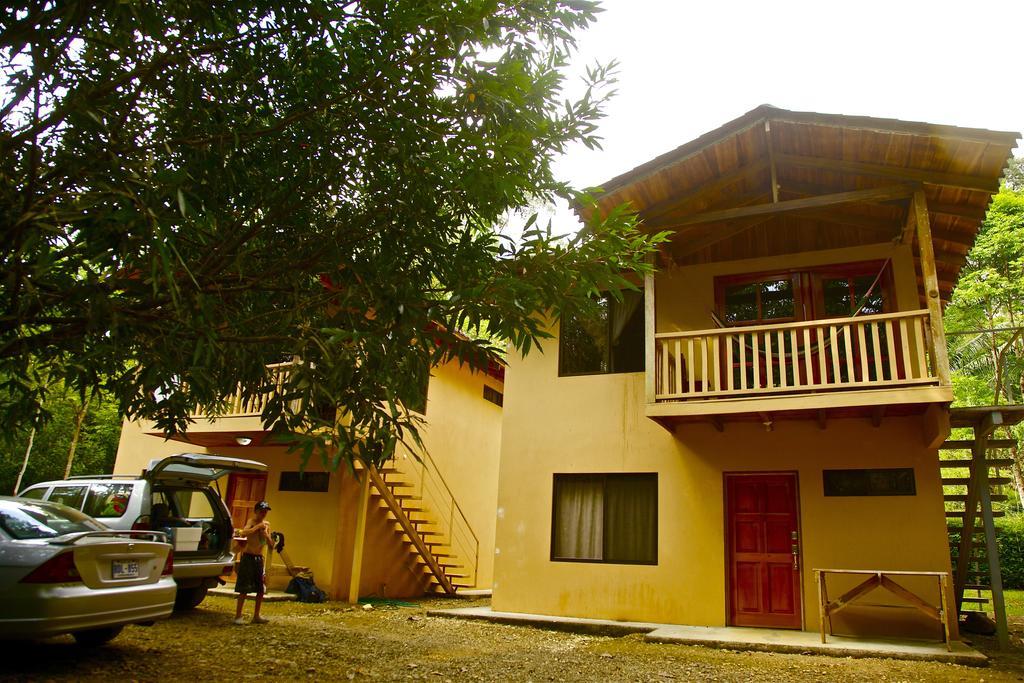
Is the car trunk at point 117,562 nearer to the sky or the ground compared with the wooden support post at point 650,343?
nearer to the ground

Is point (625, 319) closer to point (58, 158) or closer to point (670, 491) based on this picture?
point (670, 491)

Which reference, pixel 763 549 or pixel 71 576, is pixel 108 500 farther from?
pixel 763 549

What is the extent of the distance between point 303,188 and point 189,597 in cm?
677

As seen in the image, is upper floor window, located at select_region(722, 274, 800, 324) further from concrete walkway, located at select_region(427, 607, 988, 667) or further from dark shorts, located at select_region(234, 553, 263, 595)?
dark shorts, located at select_region(234, 553, 263, 595)

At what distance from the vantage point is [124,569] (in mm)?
5969

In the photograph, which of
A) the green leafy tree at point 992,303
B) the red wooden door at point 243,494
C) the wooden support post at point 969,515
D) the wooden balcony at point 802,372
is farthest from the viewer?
the green leafy tree at point 992,303

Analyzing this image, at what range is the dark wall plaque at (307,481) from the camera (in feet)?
43.7

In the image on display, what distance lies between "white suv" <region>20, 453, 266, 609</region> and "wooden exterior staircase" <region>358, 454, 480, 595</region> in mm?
4216

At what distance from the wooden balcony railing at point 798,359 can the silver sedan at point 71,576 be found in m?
6.47

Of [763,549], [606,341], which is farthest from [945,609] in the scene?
[606,341]

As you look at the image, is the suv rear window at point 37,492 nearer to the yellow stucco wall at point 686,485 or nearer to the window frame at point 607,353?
the yellow stucco wall at point 686,485

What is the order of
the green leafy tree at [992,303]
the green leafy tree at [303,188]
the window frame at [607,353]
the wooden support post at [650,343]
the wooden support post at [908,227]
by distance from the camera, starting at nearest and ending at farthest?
the green leafy tree at [303,188], the wooden support post at [908,227], the wooden support post at [650,343], the window frame at [607,353], the green leafy tree at [992,303]

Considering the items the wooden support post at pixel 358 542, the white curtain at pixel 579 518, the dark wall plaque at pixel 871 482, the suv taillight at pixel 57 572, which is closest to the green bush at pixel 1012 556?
the dark wall plaque at pixel 871 482

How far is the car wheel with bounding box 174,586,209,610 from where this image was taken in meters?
9.14
